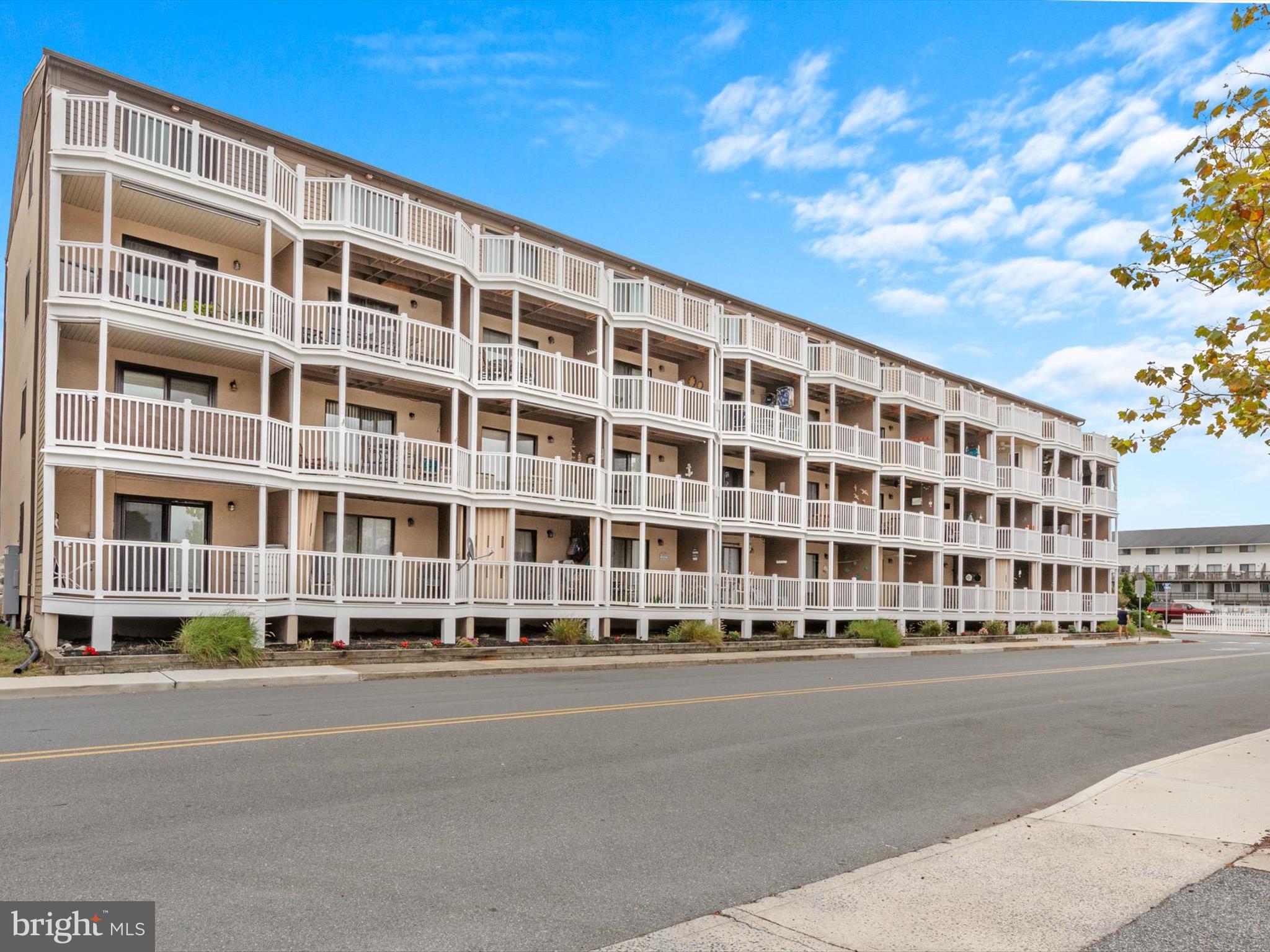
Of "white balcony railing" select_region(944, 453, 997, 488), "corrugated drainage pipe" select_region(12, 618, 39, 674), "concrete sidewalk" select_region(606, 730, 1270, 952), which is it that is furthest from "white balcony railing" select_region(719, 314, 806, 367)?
"concrete sidewalk" select_region(606, 730, 1270, 952)

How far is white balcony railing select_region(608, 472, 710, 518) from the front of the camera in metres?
26.1

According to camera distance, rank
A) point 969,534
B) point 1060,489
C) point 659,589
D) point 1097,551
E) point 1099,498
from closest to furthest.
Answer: point 659,589 < point 969,534 < point 1060,489 < point 1097,551 < point 1099,498

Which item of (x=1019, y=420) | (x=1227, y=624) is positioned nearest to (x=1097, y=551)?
(x=1019, y=420)

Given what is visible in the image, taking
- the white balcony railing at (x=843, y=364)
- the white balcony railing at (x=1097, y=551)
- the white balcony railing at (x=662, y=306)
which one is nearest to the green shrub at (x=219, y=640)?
the white balcony railing at (x=662, y=306)

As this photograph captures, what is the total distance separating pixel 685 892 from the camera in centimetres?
519

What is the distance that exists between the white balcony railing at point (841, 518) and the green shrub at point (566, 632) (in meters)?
11.6

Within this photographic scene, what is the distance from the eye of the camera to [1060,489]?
148 feet

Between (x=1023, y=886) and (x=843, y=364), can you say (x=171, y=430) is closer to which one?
(x=1023, y=886)

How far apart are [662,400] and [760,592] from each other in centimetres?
690

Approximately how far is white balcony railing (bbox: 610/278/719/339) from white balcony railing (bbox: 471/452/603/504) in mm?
4927

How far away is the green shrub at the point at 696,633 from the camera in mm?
24797

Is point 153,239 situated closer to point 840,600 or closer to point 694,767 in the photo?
point 694,767

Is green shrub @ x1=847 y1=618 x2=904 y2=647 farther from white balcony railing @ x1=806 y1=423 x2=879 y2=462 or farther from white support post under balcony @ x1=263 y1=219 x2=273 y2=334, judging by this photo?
white support post under balcony @ x1=263 y1=219 x2=273 y2=334

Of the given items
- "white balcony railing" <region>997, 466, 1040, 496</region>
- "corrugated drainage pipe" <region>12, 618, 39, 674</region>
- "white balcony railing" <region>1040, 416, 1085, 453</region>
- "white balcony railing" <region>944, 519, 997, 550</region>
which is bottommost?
"corrugated drainage pipe" <region>12, 618, 39, 674</region>
